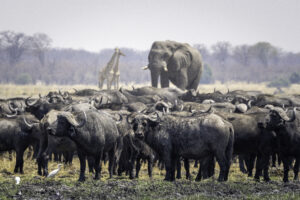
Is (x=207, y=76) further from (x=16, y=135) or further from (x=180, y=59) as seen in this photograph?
(x=16, y=135)

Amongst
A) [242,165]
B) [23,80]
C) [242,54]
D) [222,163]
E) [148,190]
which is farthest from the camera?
[242,54]

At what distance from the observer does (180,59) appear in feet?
114

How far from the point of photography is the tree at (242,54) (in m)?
137

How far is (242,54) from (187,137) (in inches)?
5112

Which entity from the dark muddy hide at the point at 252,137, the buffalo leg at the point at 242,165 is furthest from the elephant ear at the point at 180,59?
the dark muddy hide at the point at 252,137

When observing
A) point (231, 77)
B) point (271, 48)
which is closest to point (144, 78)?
point (231, 77)

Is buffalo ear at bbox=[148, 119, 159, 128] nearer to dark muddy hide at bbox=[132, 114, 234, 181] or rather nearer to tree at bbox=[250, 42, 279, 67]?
dark muddy hide at bbox=[132, 114, 234, 181]

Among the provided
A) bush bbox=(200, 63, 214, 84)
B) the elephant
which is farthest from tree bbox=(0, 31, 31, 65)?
the elephant

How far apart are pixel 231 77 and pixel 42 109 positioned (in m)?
110

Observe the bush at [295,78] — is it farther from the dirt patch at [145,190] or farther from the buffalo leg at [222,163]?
the dirt patch at [145,190]

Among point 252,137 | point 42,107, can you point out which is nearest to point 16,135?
point 42,107

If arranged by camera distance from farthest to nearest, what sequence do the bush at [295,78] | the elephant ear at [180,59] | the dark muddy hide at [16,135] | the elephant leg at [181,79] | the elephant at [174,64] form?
the bush at [295,78] → the elephant leg at [181,79] → the elephant ear at [180,59] → the elephant at [174,64] → the dark muddy hide at [16,135]

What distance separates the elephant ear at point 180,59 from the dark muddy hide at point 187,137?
22095 mm

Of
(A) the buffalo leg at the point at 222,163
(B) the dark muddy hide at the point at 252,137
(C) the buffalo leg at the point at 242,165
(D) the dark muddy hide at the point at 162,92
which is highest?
(D) the dark muddy hide at the point at 162,92
